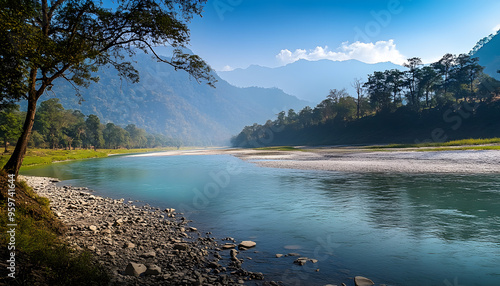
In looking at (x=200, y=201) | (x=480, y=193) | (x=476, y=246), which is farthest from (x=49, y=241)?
(x=480, y=193)

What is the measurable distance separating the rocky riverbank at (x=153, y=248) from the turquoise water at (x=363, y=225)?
1131 millimetres

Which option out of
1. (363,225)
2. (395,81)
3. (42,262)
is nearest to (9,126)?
(42,262)

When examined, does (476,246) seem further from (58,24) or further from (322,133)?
(322,133)

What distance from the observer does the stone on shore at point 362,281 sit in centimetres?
782

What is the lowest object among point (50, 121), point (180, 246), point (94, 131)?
point (180, 246)

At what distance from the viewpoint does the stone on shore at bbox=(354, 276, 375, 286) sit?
7.82 meters

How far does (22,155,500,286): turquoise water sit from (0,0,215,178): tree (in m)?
9.34

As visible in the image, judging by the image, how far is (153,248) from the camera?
34.6 ft

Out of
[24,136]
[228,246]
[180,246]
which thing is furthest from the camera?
[24,136]

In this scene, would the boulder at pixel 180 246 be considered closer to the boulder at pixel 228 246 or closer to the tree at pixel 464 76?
the boulder at pixel 228 246

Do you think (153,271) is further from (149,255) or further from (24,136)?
(24,136)

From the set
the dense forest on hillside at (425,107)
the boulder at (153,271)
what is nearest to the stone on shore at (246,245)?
the boulder at (153,271)

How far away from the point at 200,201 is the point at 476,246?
17.5 metres

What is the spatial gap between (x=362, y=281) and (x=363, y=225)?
6.46 m
